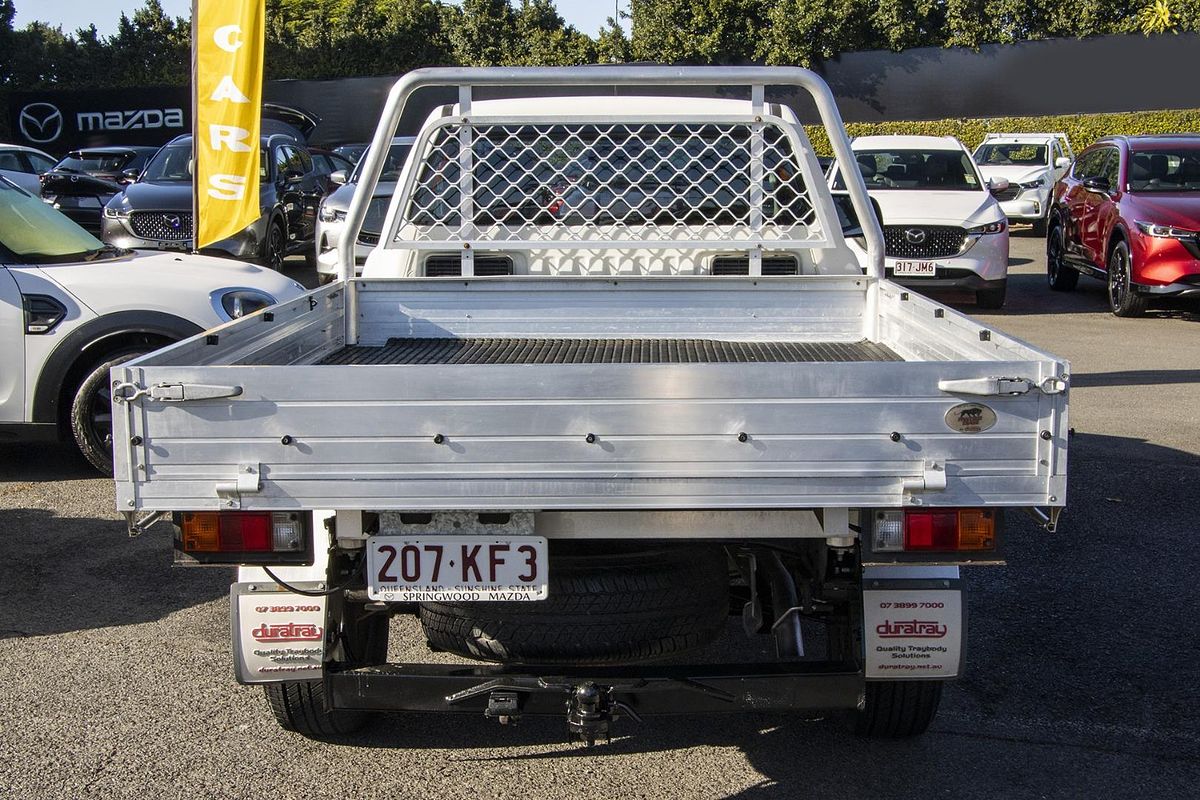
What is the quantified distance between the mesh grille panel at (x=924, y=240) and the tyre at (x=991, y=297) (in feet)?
2.01

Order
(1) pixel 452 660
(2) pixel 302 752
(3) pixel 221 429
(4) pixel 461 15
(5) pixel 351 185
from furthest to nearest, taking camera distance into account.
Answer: (4) pixel 461 15 < (5) pixel 351 185 < (1) pixel 452 660 < (2) pixel 302 752 < (3) pixel 221 429

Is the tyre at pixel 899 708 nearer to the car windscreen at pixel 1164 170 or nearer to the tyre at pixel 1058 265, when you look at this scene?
the car windscreen at pixel 1164 170

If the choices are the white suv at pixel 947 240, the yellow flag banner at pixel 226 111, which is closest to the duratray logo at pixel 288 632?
the yellow flag banner at pixel 226 111

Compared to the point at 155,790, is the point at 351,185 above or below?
above

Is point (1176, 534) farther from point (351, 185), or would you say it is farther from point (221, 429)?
point (351, 185)

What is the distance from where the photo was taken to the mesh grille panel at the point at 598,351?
4.22 meters

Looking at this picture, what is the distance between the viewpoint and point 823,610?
3.47 metres

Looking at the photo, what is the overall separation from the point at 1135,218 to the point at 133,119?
88.2 ft

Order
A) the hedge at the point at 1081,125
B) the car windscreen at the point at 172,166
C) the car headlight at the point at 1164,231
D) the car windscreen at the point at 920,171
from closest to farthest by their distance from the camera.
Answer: the car headlight at the point at 1164,231
the car windscreen at the point at 920,171
the car windscreen at the point at 172,166
the hedge at the point at 1081,125

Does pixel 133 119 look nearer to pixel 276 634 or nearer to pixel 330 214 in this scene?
pixel 330 214

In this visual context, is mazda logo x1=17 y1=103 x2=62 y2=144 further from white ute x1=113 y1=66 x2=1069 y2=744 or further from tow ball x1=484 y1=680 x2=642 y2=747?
tow ball x1=484 y1=680 x2=642 y2=747

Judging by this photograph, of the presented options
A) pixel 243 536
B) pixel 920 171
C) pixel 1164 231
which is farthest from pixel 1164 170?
pixel 243 536

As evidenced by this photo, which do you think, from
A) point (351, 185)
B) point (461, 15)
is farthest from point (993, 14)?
point (351, 185)

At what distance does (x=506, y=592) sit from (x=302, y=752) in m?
1.16
